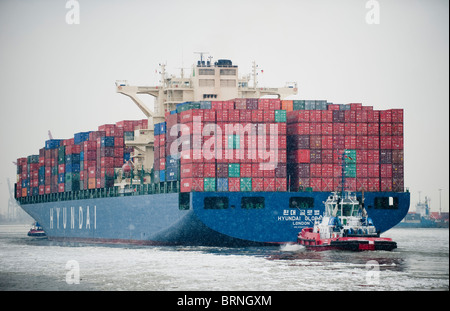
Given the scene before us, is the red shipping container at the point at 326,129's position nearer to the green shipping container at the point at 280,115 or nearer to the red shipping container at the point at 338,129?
the red shipping container at the point at 338,129

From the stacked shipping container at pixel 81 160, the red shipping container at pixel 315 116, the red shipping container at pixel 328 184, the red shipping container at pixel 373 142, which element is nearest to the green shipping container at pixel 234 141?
the red shipping container at pixel 315 116

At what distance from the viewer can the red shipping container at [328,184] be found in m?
68.4

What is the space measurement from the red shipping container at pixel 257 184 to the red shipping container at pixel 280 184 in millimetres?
1181

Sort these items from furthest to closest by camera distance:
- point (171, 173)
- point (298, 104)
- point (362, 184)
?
point (298, 104) < point (171, 173) < point (362, 184)

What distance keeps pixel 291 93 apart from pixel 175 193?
19747 mm

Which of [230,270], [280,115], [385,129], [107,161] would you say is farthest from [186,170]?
[107,161]

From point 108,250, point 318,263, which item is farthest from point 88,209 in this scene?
point 318,263

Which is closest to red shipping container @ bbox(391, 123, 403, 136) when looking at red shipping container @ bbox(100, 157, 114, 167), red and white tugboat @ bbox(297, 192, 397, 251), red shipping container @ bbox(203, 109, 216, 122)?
red and white tugboat @ bbox(297, 192, 397, 251)

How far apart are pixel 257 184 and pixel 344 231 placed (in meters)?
8.49

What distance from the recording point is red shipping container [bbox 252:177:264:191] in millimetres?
67750

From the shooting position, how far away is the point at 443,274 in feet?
164

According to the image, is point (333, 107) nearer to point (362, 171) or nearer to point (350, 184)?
point (362, 171)

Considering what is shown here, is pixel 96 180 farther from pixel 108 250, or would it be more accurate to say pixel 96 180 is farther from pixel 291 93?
pixel 291 93

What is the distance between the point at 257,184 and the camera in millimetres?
67875
